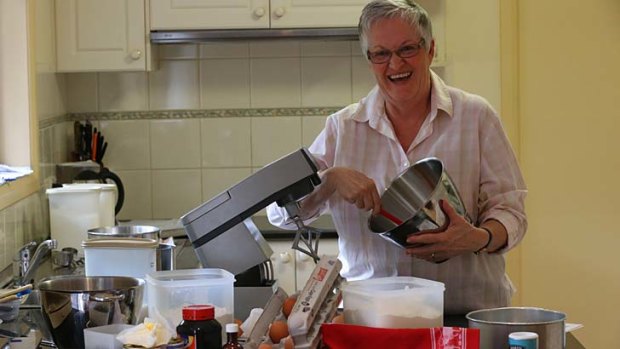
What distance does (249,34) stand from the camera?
3984 millimetres

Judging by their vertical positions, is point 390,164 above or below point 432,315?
above

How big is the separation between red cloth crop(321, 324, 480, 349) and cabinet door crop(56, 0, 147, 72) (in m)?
2.27

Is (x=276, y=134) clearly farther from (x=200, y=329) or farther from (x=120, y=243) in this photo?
(x=200, y=329)

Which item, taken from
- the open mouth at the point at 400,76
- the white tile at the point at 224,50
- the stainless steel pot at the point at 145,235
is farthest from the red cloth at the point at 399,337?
the white tile at the point at 224,50

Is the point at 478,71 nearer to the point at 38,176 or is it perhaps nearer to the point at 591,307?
the point at 591,307

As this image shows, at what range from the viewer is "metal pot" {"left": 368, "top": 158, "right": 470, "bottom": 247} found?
2.29 m

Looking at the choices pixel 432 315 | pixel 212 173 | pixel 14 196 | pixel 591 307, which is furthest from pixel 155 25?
pixel 432 315

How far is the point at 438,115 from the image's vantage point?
2643 millimetres

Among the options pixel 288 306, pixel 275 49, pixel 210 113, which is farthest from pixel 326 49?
pixel 288 306

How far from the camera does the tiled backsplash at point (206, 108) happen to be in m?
4.34

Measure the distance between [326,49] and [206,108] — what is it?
54 centimetres

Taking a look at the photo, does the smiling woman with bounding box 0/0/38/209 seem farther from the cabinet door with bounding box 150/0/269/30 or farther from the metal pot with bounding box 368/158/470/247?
the metal pot with bounding box 368/158/470/247

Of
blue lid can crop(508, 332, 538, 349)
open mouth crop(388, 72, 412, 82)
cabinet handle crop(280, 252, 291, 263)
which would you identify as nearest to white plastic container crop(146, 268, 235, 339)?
blue lid can crop(508, 332, 538, 349)

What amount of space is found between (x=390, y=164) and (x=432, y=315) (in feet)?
Answer: 2.32
